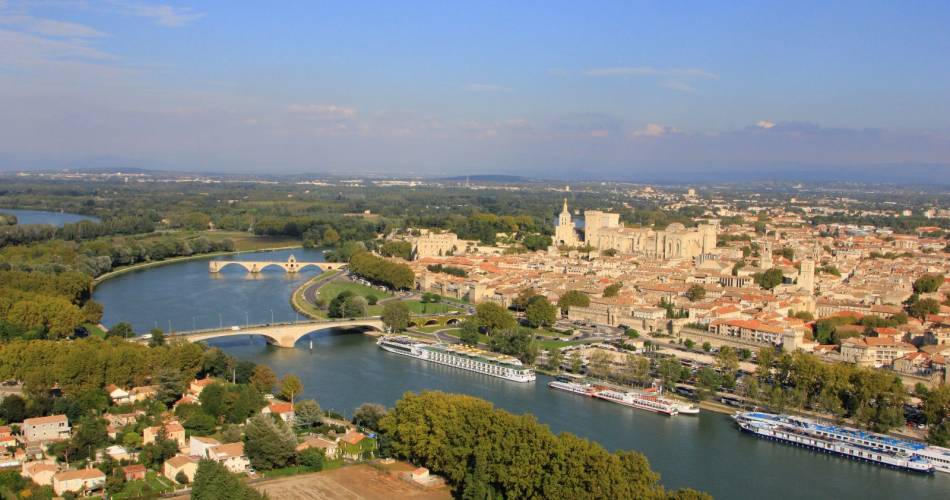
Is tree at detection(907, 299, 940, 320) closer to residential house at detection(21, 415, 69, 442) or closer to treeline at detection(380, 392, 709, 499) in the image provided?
treeline at detection(380, 392, 709, 499)

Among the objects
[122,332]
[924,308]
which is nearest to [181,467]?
[122,332]

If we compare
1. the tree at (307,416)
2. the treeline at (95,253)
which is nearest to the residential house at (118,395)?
the tree at (307,416)

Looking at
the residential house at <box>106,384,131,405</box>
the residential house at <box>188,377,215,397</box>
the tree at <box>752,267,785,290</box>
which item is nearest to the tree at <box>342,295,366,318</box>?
the residential house at <box>188,377,215,397</box>

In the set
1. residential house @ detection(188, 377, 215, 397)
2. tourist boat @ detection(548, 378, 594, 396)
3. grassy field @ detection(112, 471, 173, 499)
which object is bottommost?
tourist boat @ detection(548, 378, 594, 396)

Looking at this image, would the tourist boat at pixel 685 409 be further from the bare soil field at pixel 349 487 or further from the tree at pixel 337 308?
the tree at pixel 337 308

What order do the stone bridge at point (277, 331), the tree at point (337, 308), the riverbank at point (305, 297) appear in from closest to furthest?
the stone bridge at point (277, 331)
the tree at point (337, 308)
the riverbank at point (305, 297)

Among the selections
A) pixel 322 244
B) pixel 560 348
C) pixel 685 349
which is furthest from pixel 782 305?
pixel 322 244

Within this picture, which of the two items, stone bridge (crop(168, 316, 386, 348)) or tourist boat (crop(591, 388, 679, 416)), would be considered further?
stone bridge (crop(168, 316, 386, 348))

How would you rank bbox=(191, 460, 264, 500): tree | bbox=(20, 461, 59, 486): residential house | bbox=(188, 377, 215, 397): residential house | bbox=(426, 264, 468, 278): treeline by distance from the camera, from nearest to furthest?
bbox=(191, 460, 264, 500): tree
bbox=(20, 461, 59, 486): residential house
bbox=(188, 377, 215, 397): residential house
bbox=(426, 264, 468, 278): treeline
